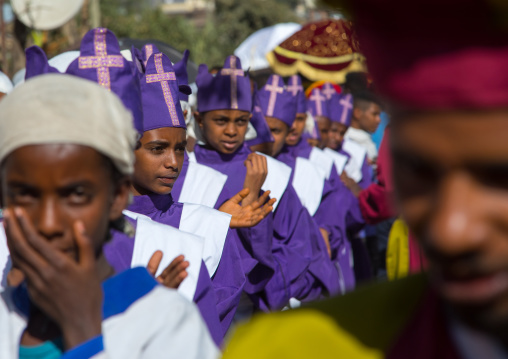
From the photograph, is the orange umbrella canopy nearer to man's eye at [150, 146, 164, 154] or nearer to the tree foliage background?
the tree foliage background

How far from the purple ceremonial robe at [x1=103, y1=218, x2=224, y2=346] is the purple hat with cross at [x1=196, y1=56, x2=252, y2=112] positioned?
3033 mm

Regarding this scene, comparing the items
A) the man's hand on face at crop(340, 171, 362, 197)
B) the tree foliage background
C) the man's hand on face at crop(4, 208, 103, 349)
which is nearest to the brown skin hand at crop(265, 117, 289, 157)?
the man's hand on face at crop(340, 171, 362, 197)

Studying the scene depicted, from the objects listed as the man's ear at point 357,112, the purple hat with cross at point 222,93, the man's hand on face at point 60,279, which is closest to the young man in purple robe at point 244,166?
the purple hat with cross at point 222,93

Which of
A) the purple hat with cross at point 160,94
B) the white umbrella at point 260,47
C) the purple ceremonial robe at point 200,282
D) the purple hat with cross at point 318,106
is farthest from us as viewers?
the white umbrella at point 260,47

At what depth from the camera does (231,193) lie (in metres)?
6.14

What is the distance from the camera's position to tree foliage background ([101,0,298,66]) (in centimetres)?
1905

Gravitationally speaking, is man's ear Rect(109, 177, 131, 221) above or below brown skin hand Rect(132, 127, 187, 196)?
above

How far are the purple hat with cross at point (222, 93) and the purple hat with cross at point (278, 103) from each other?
1695mm

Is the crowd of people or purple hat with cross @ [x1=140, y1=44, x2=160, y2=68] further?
purple hat with cross @ [x1=140, y1=44, x2=160, y2=68]

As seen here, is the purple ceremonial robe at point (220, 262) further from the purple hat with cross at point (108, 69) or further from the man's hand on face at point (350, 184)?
the man's hand on face at point (350, 184)

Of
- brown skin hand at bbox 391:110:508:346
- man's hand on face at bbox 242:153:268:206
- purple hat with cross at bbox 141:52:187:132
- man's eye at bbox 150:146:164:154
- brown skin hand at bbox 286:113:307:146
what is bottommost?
brown skin hand at bbox 286:113:307:146

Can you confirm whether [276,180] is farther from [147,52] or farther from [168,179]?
[168,179]

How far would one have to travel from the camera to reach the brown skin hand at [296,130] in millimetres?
9249

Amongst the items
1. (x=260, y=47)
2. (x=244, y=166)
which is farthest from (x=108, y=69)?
(x=260, y=47)
